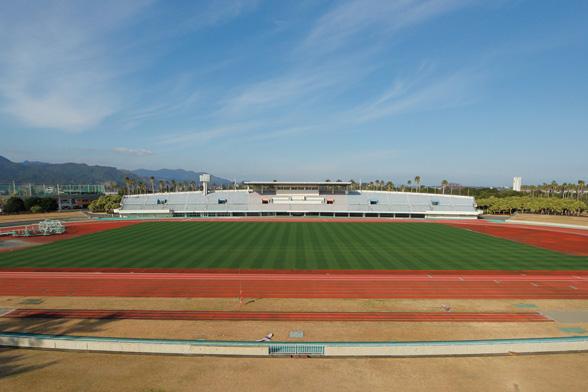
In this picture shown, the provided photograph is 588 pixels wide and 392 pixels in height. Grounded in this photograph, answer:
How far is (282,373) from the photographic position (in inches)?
419

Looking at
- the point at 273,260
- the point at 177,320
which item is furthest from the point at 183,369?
the point at 273,260

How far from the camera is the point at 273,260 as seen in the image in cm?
2753

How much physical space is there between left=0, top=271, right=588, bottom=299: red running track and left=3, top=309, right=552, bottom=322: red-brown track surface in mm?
2658

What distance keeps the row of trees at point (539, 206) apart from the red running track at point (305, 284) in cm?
5378

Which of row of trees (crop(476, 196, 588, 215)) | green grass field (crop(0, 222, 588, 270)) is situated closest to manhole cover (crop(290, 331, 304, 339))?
green grass field (crop(0, 222, 588, 270))

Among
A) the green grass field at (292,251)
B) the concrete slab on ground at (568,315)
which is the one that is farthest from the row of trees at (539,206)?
the concrete slab on ground at (568,315)

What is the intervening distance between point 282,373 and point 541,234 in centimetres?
5024

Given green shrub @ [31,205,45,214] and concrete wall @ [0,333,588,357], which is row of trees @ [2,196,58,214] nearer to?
green shrub @ [31,205,45,214]

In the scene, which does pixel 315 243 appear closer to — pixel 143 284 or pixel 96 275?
pixel 143 284

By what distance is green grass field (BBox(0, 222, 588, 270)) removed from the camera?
86.9 ft

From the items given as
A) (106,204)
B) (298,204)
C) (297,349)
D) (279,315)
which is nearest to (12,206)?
(106,204)

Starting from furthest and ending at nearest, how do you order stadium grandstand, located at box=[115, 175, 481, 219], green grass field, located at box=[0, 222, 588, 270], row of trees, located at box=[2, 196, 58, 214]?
1. row of trees, located at box=[2, 196, 58, 214]
2. stadium grandstand, located at box=[115, 175, 481, 219]
3. green grass field, located at box=[0, 222, 588, 270]

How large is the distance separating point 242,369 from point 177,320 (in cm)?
648

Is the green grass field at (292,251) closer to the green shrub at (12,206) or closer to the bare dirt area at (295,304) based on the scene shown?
the bare dirt area at (295,304)
